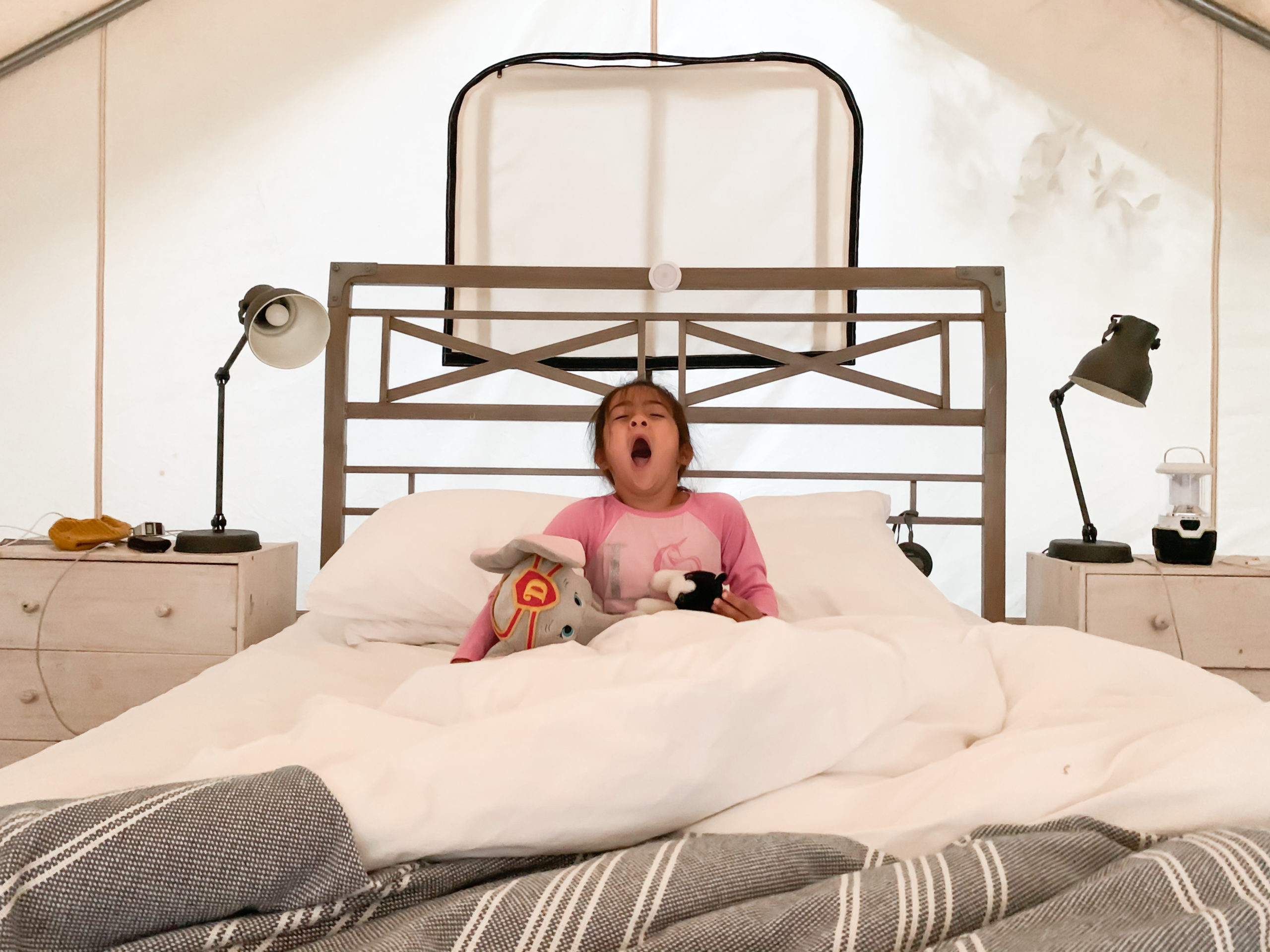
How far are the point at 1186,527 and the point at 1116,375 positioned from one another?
1.23 ft

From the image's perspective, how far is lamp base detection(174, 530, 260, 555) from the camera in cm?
203

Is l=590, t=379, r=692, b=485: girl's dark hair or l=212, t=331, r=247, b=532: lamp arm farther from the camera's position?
l=212, t=331, r=247, b=532: lamp arm

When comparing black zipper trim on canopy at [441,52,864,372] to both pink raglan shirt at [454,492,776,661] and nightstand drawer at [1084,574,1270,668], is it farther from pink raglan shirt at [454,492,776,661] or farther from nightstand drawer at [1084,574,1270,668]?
nightstand drawer at [1084,574,1270,668]

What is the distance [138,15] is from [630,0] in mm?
1277

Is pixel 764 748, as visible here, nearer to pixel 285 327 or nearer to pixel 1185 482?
pixel 285 327

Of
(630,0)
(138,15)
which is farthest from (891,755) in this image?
(138,15)

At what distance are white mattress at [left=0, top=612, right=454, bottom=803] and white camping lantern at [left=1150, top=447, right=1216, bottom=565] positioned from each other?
1546mm

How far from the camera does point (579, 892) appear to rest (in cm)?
59

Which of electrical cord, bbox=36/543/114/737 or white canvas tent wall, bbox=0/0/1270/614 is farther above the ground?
white canvas tent wall, bbox=0/0/1270/614

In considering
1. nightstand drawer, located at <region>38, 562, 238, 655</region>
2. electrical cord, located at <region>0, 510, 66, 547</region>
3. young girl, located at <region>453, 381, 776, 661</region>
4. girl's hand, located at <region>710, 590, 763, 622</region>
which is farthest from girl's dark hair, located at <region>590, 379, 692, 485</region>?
electrical cord, located at <region>0, 510, 66, 547</region>

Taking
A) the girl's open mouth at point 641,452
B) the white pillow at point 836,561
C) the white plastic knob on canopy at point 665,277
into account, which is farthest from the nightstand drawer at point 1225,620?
the white plastic knob on canopy at point 665,277

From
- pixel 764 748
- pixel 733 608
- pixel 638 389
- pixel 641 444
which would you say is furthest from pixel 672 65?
pixel 764 748

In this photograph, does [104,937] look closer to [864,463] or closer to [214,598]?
[214,598]

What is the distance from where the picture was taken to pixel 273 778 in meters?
0.69
